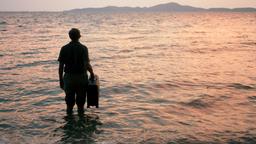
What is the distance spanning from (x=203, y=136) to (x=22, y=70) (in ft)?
38.7

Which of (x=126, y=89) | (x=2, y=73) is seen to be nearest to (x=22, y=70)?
(x=2, y=73)

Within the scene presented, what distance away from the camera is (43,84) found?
13.5 metres

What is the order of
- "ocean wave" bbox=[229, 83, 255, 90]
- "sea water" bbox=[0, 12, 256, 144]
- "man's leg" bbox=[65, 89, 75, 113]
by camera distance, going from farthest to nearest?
1. "ocean wave" bbox=[229, 83, 255, 90]
2. "man's leg" bbox=[65, 89, 75, 113]
3. "sea water" bbox=[0, 12, 256, 144]

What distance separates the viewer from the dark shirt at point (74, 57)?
775 cm

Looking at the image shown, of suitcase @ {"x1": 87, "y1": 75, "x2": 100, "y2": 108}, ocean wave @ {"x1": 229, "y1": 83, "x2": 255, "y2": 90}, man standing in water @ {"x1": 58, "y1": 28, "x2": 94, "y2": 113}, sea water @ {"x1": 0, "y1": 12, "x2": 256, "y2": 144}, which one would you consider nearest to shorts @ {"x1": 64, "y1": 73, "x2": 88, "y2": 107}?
man standing in water @ {"x1": 58, "y1": 28, "x2": 94, "y2": 113}

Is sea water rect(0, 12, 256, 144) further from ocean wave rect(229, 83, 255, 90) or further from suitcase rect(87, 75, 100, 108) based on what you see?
suitcase rect(87, 75, 100, 108)

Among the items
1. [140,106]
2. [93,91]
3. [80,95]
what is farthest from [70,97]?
[140,106]

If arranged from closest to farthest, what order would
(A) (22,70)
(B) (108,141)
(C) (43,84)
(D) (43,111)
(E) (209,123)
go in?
(B) (108,141)
(E) (209,123)
(D) (43,111)
(C) (43,84)
(A) (22,70)

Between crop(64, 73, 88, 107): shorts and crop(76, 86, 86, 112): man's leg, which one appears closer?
crop(64, 73, 88, 107): shorts

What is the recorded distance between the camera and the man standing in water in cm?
777

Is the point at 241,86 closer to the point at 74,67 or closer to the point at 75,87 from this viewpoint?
the point at 75,87

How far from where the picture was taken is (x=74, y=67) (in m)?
7.92

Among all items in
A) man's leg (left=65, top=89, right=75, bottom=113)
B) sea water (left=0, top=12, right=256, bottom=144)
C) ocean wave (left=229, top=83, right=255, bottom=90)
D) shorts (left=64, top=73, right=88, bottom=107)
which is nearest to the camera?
sea water (left=0, top=12, right=256, bottom=144)

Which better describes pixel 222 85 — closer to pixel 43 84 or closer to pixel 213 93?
pixel 213 93
